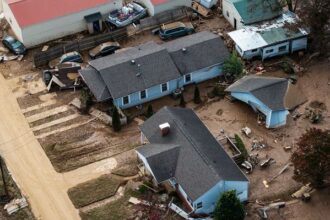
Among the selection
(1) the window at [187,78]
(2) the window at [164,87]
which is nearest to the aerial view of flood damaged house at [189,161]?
(2) the window at [164,87]

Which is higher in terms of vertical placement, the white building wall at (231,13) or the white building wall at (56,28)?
the white building wall at (56,28)

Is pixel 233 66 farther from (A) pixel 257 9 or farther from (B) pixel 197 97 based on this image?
(A) pixel 257 9

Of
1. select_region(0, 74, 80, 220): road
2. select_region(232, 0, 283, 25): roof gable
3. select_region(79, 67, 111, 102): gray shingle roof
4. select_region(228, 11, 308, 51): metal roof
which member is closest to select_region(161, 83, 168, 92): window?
select_region(79, 67, 111, 102): gray shingle roof

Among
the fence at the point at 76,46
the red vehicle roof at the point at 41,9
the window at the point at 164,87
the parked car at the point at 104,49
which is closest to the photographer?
the window at the point at 164,87

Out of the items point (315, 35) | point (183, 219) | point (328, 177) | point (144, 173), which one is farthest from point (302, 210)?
point (315, 35)

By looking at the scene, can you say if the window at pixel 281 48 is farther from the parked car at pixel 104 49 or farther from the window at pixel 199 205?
the window at pixel 199 205

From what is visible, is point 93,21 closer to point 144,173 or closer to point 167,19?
point 167,19
